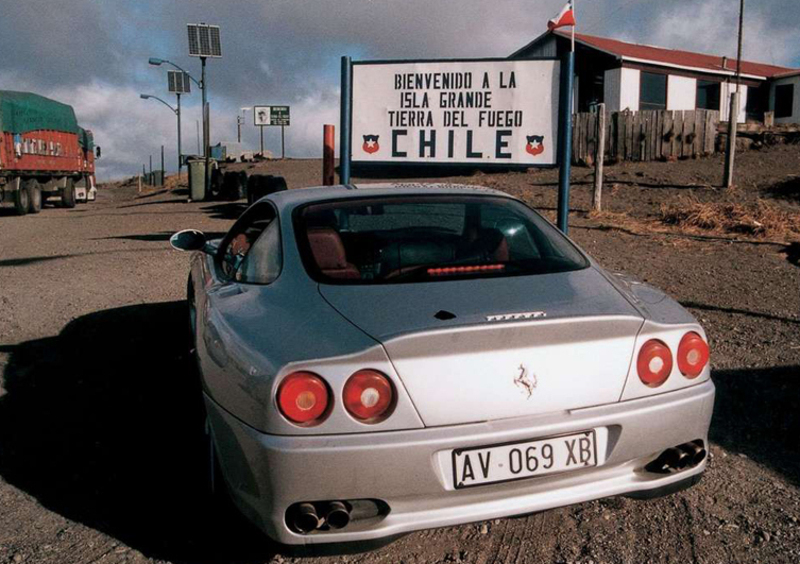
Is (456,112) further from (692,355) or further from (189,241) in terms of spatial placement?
(692,355)

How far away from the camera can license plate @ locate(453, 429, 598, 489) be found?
2469 millimetres

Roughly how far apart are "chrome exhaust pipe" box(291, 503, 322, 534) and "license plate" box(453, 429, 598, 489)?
17.8 inches

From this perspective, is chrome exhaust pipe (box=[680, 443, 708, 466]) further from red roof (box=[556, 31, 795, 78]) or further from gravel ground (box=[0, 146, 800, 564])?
red roof (box=[556, 31, 795, 78])

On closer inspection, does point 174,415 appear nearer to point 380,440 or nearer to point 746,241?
point 380,440

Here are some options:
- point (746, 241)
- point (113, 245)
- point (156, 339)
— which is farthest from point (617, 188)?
point (156, 339)

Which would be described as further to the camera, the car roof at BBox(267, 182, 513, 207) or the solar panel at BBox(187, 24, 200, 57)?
the solar panel at BBox(187, 24, 200, 57)

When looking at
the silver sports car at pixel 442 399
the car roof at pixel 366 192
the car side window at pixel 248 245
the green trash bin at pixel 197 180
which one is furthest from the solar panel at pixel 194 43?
the silver sports car at pixel 442 399

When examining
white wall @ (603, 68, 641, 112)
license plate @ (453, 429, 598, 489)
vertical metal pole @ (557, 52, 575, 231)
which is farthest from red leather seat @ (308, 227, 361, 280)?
white wall @ (603, 68, 641, 112)

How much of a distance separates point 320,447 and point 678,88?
35.6 meters

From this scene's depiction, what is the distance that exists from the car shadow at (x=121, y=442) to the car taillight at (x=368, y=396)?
31.8 inches

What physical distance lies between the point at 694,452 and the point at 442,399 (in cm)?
102

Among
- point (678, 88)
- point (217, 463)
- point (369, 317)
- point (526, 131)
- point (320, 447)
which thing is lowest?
point (217, 463)

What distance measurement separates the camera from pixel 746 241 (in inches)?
396

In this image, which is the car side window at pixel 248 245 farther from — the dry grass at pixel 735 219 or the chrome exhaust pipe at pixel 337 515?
the dry grass at pixel 735 219
